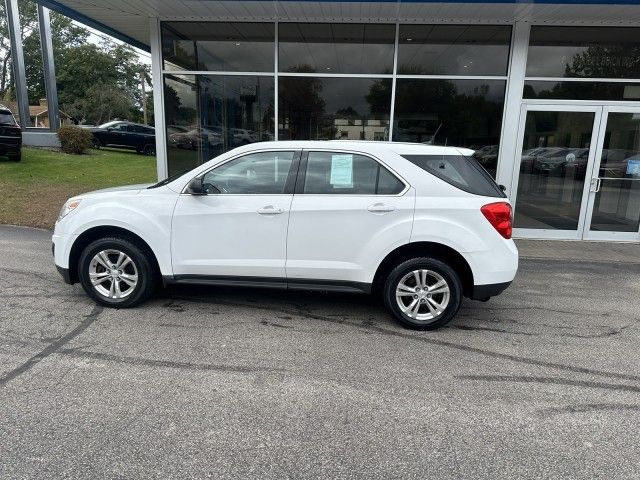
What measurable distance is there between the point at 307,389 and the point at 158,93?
7363 mm

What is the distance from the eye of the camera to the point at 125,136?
24453 millimetres

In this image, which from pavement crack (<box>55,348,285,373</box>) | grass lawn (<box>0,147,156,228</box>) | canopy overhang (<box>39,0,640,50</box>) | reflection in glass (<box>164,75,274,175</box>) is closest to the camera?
pavement crack (<box>55,348,285,373</box>)

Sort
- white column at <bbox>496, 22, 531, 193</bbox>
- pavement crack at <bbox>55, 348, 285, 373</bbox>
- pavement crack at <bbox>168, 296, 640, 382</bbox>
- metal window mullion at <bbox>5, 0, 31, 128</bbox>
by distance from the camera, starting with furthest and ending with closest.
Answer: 1. metal window mullion at <bbox>5, 0, 31, 128</bbox>
2. white column at <bbox>496, 22, 531, 193</bbox>
3. pavement crack at <bbox>168, 296, 640, 382</bbox>
4. pavement crack at <bbox>55, 348, 285, 373</bbox>

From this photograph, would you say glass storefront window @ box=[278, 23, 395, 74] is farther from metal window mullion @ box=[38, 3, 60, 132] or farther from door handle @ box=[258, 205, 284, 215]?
metal window mullion @ box=[38, 3, 60, 132]

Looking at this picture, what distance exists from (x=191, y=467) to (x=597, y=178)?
8763 mm

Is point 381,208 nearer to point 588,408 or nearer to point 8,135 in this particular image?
point 588,408

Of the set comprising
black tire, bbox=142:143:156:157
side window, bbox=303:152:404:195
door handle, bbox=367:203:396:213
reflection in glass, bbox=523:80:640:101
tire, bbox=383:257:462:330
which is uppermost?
reflection in glass, bbox=523:80:640:101

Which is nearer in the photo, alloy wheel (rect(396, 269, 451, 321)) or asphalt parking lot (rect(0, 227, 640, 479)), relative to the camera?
asphalt parking lot (rect(0, 227, 640, 479))

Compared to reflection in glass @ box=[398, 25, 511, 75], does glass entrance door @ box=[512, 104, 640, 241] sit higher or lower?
lower

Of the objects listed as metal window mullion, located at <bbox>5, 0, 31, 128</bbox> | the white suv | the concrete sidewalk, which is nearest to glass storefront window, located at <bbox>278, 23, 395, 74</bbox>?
the concrete sidewalk

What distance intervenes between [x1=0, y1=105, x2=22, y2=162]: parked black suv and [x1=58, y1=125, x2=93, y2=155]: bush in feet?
12.8

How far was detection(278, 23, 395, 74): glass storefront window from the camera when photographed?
8.74 metres

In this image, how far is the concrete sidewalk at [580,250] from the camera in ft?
25.2

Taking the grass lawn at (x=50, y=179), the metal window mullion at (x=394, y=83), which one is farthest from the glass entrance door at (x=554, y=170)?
the grass lawn at (x=50, y=179)
